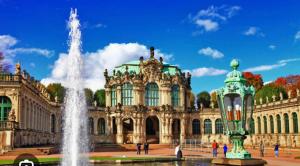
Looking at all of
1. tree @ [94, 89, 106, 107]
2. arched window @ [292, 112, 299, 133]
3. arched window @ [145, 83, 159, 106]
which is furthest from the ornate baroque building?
tree @ [94, 89, 106, 107]

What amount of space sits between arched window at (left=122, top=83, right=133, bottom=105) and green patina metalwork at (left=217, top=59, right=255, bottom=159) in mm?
62213

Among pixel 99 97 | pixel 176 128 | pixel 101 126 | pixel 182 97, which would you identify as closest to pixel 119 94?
pixel 101 126

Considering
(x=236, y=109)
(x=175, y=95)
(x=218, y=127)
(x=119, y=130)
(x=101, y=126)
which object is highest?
(x=175, y=95)

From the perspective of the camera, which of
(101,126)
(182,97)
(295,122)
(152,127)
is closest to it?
(295,122)

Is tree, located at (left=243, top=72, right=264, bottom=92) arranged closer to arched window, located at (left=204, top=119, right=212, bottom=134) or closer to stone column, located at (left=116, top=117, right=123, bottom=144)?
arched window, located at (left=204, top=119, right=212, bottom=134)

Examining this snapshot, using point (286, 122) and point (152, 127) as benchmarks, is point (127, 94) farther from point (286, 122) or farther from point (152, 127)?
point (286, 122)

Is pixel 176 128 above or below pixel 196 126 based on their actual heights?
below

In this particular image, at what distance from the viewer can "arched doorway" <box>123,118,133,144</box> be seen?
81.3m

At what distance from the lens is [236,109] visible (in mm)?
19469

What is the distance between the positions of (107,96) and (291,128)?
37.4 m

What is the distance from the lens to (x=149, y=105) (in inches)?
3253

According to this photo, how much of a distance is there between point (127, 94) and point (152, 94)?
5.38 meters

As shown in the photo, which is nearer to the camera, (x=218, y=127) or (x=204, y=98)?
(x=218, y=127)

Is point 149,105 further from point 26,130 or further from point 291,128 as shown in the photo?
point 26,130
